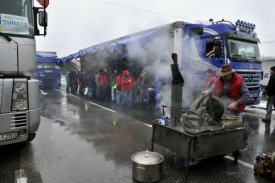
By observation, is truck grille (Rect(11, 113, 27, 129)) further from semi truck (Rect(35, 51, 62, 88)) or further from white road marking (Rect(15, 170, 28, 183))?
semi truck (Rect(35, 51, 62, 88))

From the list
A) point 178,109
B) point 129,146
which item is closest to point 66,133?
point 129,146

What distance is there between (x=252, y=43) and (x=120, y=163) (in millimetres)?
6744

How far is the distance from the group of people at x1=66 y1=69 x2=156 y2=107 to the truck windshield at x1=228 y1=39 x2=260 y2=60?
3.61 meters

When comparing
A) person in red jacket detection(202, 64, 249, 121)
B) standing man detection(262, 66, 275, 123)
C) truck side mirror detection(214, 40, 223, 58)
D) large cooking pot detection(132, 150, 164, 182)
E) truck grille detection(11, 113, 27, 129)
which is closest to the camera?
large cooking pot detection(132, 150, 164, 182)

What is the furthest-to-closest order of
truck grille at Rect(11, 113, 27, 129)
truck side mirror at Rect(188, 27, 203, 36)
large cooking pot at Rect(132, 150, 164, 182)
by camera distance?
truck side mirror at Rect(188, 27, 203, 36) < truck grille at Rect(11, 113, 27, 129) < large cooking pot at Rect(132, 150, 164, 182)

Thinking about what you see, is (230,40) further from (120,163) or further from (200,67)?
(120,163)

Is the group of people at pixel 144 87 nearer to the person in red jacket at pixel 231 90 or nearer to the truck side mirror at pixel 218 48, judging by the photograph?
the person in red jacket at pixel 231 90

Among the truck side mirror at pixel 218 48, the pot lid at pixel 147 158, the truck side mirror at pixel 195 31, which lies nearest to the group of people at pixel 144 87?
the truck side mirror at pixel 218 48

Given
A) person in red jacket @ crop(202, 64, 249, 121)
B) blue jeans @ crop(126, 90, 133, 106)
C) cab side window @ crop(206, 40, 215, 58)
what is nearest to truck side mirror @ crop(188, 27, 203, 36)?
cab side window @ crop(206, 40, 215, 58)

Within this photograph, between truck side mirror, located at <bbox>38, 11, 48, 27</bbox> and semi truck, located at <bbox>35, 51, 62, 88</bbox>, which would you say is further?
semi truck, located at <bbox>35, 51, 62, 88</bbox>

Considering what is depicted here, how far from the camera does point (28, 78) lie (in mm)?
3744

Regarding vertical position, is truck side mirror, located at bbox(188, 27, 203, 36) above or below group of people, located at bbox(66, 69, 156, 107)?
above

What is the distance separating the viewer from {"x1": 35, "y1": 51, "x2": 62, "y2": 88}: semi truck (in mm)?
17328

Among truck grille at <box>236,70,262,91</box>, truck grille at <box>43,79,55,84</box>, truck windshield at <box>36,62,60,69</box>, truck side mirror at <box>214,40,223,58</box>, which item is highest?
truck side mirror at <box>214,40,223,58</box>
